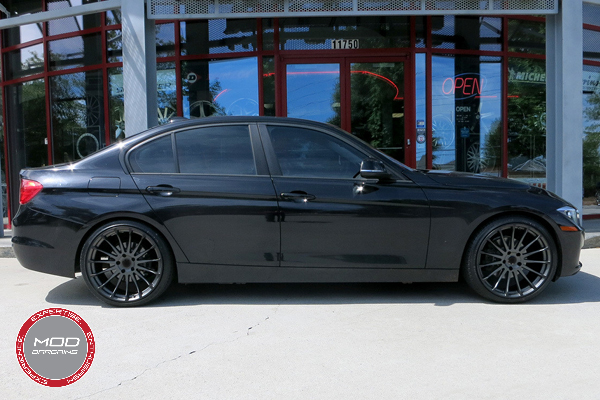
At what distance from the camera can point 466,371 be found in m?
3.19

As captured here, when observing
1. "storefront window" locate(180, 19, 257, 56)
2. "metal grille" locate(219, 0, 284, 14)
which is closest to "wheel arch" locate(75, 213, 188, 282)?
"metal grille" locate(219, 0, 284, 14)

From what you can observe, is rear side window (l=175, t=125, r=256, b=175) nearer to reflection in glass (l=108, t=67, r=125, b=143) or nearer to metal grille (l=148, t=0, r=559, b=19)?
metal grille (l=148, t=0, r=559, b=19)

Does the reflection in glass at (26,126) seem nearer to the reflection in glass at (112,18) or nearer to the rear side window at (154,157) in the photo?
the reflection in glass at (112,18)

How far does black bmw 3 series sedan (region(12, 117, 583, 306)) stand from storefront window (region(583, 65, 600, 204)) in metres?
6.67

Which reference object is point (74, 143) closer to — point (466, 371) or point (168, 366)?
point (168, 366)

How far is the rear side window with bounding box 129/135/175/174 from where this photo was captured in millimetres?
4680

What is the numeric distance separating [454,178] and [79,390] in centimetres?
324

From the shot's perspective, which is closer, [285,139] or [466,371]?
[466,371]

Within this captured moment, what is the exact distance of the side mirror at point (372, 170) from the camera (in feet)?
14.6

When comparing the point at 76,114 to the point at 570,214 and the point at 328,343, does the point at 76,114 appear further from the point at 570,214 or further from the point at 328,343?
the point at 570,214

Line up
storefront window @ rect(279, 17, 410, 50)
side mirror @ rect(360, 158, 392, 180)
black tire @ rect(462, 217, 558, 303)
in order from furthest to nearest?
1. storefront window @ rect(279, 17, 410, 50)
2. black tire @ rect(462, 217, 558, 303)
3. side mirror @ rect(360, 158, 392, 180)

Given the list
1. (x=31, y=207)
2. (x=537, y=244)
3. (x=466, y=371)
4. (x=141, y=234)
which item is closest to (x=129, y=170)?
(x=141, y=234)

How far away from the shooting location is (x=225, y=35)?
988 centimetres

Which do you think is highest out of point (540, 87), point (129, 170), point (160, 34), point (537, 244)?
point (160, 34)
